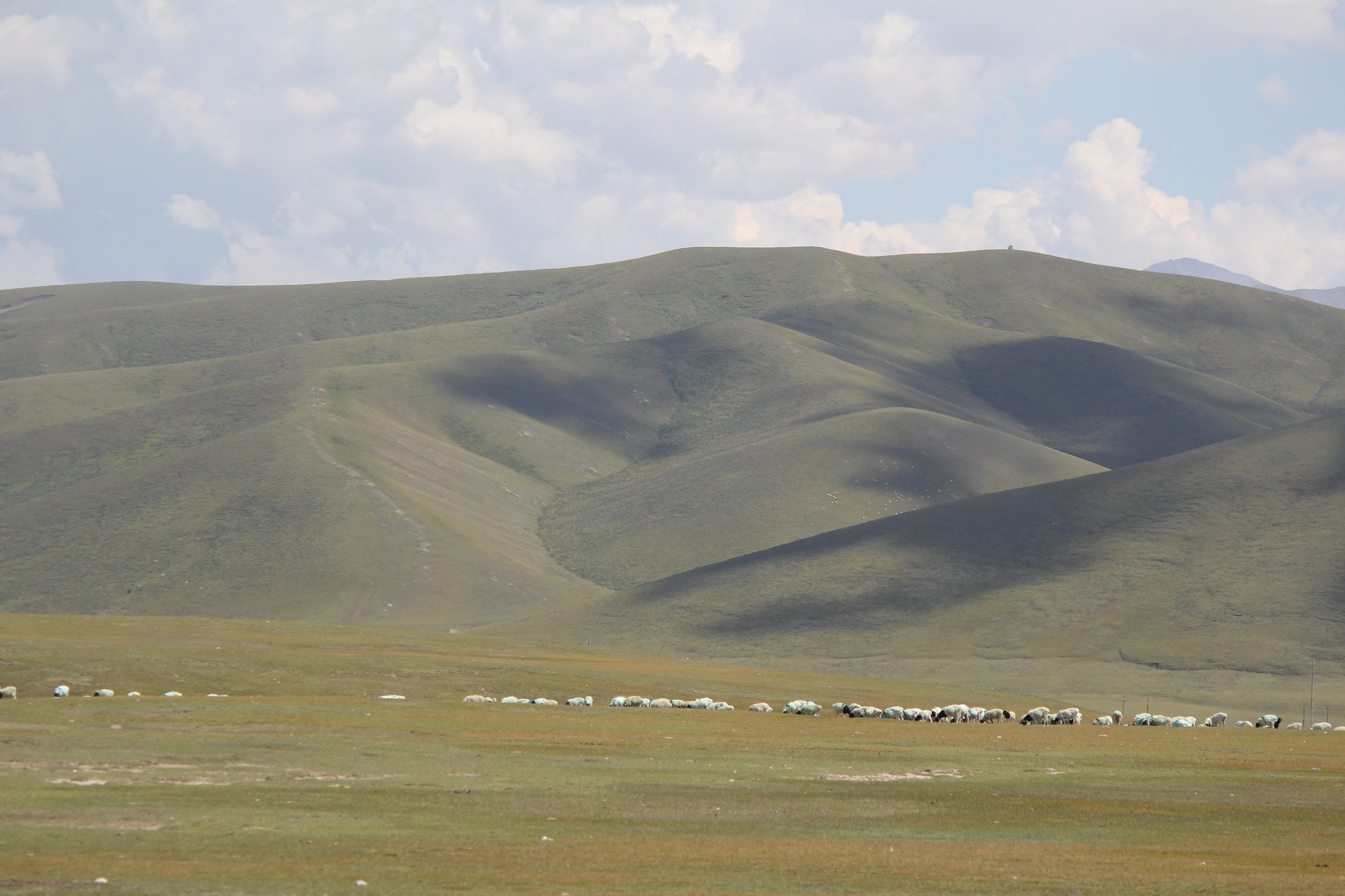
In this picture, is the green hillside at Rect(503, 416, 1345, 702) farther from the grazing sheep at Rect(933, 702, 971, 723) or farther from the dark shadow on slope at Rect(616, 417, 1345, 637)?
the grazing sheep at Rect(933, 702, 971, 723)

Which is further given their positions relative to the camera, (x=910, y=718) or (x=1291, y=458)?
(x=1291, y=458)

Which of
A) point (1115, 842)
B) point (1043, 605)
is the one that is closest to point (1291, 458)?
point (1043, 605)

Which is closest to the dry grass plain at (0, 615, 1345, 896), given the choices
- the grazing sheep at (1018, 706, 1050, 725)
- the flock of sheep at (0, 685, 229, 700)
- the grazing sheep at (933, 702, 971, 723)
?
the flock of sheep at (0, 685, 229, 700)

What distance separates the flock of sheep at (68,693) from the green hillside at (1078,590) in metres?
78.5

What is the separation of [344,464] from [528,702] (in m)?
139

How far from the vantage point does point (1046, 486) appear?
172m

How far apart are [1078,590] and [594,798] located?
378 feet

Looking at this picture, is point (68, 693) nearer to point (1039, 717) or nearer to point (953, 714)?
point (953, 714)

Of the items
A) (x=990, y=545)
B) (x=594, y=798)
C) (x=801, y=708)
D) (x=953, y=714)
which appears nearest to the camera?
(x=594, y=798)

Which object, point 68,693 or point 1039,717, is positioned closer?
point 68,693


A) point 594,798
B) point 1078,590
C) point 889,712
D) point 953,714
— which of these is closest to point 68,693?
point 594,798

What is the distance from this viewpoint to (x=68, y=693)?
56688 millimetres

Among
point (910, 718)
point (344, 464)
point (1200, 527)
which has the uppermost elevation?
point (344, 464)

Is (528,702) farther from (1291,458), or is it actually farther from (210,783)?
(1291,458)
